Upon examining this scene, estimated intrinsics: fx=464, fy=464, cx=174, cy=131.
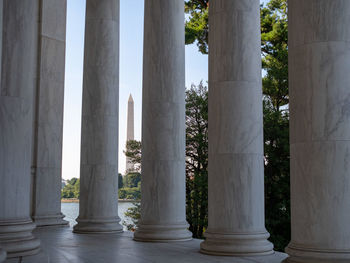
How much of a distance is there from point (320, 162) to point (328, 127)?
609 inches

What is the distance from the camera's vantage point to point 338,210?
195500 mm

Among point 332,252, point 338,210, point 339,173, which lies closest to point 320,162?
point 339,173

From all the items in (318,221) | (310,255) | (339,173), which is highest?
(339,173)

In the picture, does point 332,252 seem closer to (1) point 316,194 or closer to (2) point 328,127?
(1) point 316,194

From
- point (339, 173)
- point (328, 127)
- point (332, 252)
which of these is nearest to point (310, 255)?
point (332, 252)

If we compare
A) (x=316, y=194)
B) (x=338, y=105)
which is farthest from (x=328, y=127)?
(x=316, y=194)

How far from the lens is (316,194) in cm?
19988

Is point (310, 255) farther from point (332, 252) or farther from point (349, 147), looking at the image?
point (349, 147)

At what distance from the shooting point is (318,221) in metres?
199

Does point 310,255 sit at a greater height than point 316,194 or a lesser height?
lesser

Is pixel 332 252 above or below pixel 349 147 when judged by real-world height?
below

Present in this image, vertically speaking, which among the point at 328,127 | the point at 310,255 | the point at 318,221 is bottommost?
the point at 310,255

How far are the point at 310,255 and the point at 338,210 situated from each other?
22.8 meters

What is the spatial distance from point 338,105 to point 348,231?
53328 millimetres
